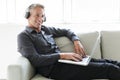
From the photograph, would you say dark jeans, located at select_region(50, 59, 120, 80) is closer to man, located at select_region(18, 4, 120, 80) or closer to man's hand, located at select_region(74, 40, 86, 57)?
man, located at select_region(18, 4, 120, 80)

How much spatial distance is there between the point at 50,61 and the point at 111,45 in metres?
0.77

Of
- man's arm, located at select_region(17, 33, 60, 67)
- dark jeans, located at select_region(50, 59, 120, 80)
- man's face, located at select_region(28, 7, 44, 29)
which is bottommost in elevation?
dark jeans, located at select_region(50, 59, 120, 80)

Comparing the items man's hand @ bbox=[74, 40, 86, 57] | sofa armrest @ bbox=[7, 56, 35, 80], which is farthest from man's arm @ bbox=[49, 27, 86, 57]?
sofa armrest @ bbox=[7, 56, 35, 80]

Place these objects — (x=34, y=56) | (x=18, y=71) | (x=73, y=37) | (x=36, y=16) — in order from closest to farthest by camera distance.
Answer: (x=18, y=71) → (x=34, y=56) → (x=36, y=16) → (x=73, y=37)

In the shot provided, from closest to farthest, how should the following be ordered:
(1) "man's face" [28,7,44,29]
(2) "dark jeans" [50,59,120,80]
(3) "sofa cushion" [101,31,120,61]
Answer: (2) "dark jeans" [50,59,120,80], (1) "man's face" [28,7,44,29], (3) "sofa cushion" [101,31,120,61]

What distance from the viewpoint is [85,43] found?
271cm

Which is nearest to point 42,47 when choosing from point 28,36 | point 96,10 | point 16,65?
point 28,36

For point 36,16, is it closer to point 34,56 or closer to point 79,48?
point 34,56

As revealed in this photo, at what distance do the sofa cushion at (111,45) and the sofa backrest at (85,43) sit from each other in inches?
3.0

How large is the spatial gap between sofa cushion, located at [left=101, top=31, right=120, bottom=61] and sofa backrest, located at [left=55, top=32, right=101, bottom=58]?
75 millimetres

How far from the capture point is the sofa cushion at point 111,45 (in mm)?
2672

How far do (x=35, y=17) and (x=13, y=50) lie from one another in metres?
1.03

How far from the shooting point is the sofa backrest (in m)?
2.69

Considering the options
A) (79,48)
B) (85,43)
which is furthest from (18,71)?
(85,43)
